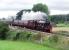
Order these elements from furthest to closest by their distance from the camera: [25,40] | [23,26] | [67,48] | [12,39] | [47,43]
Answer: [23,26]
[12,39]
[25,40]
[47,43]
[67,48]

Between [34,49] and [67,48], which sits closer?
[67,48]

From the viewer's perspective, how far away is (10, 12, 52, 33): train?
2891cm

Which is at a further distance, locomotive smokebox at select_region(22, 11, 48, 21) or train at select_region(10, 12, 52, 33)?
locomotive smokebox at select_region(22, 11, 48, 21)

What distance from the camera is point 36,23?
29.3 meters

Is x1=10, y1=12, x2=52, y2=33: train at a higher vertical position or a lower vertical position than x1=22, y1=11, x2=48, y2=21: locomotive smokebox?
lower

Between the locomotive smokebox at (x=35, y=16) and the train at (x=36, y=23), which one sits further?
the locomotive smokebox at (x=35, y=16)

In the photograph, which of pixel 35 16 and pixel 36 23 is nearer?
pixel 36 23

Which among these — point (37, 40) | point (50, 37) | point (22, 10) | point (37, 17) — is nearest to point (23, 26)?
point (37, 17)

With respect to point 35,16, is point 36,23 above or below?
below

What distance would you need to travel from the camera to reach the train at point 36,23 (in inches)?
1138

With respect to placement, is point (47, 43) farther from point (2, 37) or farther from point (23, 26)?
point (23, 26)

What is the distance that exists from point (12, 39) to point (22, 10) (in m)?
11.2

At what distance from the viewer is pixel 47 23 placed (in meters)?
28.9

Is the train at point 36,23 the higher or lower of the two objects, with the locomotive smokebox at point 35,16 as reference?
lower
